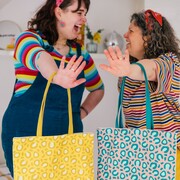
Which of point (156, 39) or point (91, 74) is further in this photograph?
point (91, 74)

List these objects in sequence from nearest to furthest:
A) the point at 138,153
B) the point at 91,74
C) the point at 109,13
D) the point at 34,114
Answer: the point at 138,153
the point at 34,114
the point at 91,74
the point at 109,13

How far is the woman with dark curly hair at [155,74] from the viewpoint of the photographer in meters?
1.13

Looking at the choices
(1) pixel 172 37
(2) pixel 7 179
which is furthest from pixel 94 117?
(1) pixel 172 37

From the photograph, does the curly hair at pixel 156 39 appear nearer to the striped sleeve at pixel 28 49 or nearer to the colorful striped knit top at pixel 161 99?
the colorful striped knit top at pixel 161 99

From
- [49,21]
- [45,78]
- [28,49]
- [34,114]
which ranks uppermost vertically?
[49,21]

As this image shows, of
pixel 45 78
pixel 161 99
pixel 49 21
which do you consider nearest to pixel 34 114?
pixel 45 78

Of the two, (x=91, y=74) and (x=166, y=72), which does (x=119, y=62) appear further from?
(x=91, y=74)

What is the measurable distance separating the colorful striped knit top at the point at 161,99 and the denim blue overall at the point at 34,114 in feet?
0.88

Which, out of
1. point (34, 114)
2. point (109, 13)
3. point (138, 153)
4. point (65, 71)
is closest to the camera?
point (65, 71)

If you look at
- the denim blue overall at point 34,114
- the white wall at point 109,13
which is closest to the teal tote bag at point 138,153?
the denim blue overall at point 34,114

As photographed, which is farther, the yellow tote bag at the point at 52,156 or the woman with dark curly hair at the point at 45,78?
the woman with dark curly hair at the point at 45,78

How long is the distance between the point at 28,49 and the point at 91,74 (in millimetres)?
467

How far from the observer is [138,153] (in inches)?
42.4

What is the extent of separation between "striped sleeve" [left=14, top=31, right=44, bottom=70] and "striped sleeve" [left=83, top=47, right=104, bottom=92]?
338 millimetres
